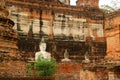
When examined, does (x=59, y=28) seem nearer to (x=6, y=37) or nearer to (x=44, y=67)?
(x=6, y=37)

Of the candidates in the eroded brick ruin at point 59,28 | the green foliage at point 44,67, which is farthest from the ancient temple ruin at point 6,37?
the eroded brick ruin at point 59,28

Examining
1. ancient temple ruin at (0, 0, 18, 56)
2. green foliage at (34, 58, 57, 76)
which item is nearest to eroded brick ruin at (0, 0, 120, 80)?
ancient temple ruin at (0, 0, 18, 56)

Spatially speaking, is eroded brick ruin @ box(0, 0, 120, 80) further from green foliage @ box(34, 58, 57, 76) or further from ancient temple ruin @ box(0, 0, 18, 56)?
green foliage @ box(34, 58, 57, 76)

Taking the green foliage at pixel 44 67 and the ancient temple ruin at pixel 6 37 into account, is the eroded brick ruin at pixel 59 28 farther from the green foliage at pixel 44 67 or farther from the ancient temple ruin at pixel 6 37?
the green foliage at pixel 44 67

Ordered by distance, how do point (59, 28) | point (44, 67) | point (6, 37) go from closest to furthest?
point (44, 67) < point (6, 37) < point (59, 28)

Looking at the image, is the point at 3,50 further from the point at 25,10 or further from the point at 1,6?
the point at 25,10

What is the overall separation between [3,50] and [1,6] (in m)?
1.79

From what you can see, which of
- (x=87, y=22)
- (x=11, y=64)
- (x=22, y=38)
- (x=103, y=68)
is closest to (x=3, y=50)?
(x=11, y=64)

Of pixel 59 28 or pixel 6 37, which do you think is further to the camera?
pixel 59 28

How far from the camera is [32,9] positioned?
20.1m

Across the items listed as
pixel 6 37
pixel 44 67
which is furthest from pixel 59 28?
pixel 44 67

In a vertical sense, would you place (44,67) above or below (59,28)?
below

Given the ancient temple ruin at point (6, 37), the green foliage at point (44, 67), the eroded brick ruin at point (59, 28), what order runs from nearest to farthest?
the green foliage at point (44, 67) → the ancient temple ruin at point (6, 37) → the eroded brick ruin at point (59, 28)

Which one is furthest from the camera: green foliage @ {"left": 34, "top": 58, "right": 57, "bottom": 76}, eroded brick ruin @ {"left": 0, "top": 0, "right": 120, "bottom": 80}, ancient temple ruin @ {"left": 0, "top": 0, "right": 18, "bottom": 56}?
eroded brick ruin @ {"left": 0, "top": 0, "right": 120, "bottom": 80}
